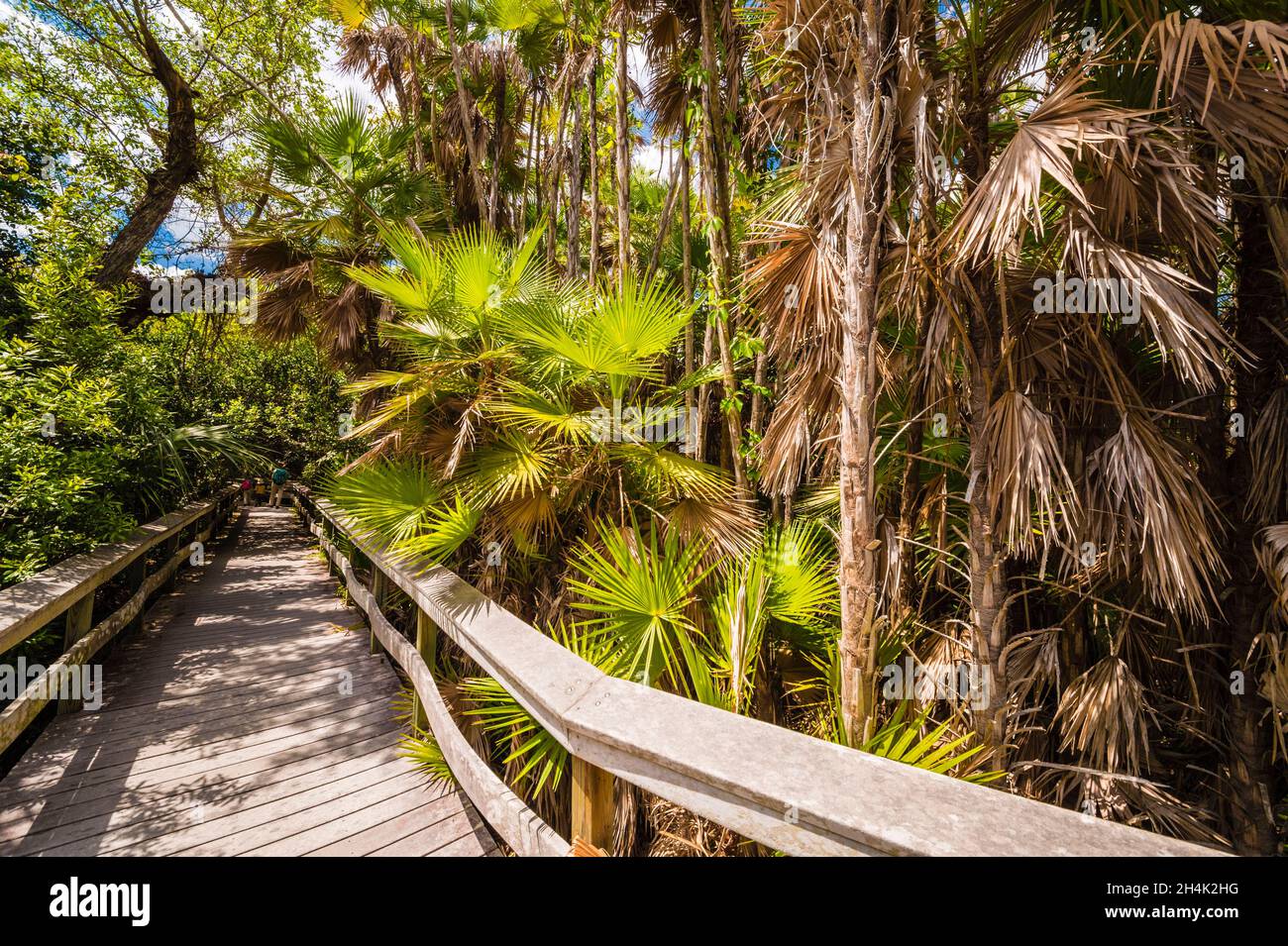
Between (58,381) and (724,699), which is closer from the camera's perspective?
(724,699)

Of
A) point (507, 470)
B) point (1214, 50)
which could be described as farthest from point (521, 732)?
point (1214, 50)

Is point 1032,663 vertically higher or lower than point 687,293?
lower

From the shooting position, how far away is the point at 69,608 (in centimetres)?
300

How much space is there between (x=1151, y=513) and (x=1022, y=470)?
1.34ft

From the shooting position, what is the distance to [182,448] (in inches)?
204

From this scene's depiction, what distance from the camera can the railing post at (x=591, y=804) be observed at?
1337mm

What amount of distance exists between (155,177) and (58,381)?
465 cm

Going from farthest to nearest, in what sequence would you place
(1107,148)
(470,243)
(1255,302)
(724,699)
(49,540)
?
1. (470,243)
2. (49,540)
3. (724,699)
4. (1255,302)
5. (1107,148)

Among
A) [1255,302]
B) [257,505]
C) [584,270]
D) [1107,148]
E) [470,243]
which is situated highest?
[584,270]

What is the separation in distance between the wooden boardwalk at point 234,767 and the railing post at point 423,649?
0.20 metres

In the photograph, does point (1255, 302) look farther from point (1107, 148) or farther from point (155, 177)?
point (155, 177)

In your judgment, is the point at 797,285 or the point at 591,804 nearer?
the point at 591,804

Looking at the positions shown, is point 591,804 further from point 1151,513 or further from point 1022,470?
point 1151,513

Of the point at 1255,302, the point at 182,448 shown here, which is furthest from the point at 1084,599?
the point at 182,448
